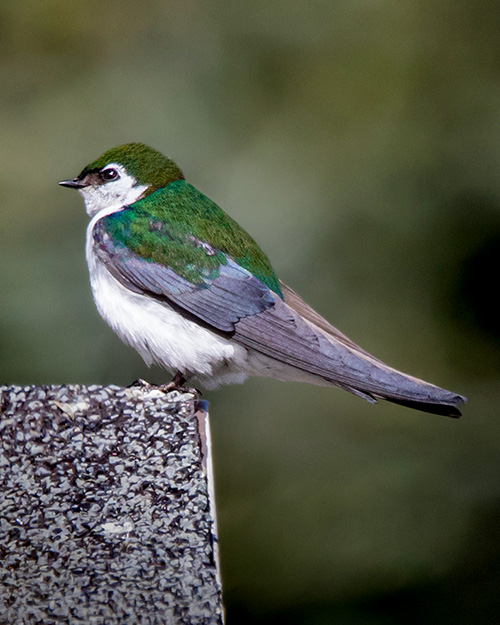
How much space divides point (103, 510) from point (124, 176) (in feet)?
5.04

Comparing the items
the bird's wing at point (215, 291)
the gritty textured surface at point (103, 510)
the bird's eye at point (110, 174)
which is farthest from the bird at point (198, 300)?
the gritty textured surface at point (103, 510)

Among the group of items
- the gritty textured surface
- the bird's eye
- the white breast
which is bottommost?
the gritty textured surface

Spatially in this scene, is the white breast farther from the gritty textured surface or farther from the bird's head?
the gritty textured surface

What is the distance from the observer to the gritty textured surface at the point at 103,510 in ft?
5.99

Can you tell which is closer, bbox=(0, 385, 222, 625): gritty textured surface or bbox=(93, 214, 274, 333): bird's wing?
bbox=(0, 385, 222, 625): gritty textured surface

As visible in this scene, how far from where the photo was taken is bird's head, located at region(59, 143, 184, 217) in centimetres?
334

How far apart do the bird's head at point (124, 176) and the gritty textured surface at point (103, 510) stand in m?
1.09

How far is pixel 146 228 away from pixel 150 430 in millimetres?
1040

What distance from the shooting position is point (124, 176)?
335 centimetres

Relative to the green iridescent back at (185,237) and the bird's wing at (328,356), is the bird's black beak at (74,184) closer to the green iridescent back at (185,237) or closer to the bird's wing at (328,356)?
the green iridescent back at (185,237)

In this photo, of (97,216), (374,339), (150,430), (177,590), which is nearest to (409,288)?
(374,339)

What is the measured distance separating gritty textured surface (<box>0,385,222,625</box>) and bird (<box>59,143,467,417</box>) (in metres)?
0.71

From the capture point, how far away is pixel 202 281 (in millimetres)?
3125

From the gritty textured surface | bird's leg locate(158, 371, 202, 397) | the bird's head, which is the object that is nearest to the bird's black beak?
the bird's head
